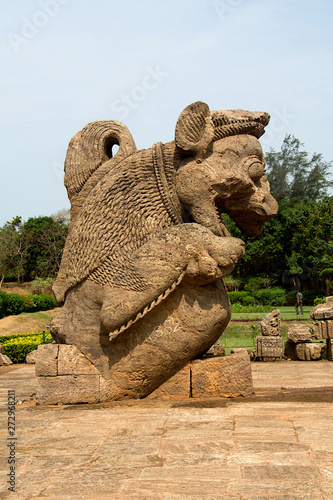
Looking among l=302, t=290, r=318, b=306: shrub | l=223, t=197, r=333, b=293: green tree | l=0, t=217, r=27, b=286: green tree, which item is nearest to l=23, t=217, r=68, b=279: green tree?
l=0, t=217, r=27, b=286: green tree

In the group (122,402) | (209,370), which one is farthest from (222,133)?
(122,402)

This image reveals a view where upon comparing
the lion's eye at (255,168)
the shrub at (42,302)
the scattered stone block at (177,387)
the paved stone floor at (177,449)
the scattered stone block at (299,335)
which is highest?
the lion's eye at (255,168)

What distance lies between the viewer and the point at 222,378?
4.66 meters

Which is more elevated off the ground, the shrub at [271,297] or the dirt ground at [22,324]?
the shrub at [271,297]

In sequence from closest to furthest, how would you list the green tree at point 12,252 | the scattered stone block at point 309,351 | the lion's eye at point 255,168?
the lion's eye at point 255,168, the scattered stone block at point 309,351, the green tree at point 12,252

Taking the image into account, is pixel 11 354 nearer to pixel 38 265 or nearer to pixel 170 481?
pixel 170 481

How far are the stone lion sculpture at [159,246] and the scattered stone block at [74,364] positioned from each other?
6 centimetres

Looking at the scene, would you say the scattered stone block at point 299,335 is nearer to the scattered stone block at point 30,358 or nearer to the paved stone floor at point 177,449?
the paved stone floor at point 177,449

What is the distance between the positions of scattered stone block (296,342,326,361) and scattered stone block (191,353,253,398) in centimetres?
505

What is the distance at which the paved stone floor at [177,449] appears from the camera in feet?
7.99

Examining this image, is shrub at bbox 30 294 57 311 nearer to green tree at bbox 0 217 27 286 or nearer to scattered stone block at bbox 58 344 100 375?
green tree at bbox 0 217 27 286

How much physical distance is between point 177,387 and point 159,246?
1.39m

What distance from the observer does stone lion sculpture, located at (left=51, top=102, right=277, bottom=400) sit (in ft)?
14.8

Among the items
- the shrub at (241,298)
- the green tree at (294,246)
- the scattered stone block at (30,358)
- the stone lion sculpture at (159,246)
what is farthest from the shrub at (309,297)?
the stone lion sculpture at (159,246)
